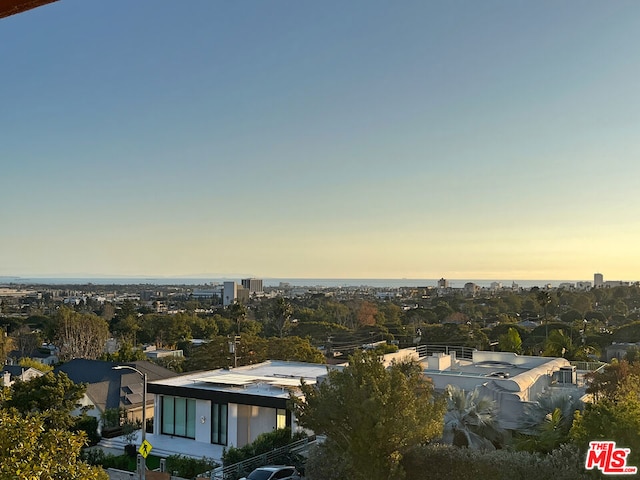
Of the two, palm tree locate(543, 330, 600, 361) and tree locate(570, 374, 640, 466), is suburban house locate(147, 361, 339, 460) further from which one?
palm tree locate(543, 330, 600, 361)

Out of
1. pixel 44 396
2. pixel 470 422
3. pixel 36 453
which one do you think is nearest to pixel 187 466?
pixel 44 396

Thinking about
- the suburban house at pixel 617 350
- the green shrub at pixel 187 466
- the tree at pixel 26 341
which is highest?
the suburban house at pixel 617 350

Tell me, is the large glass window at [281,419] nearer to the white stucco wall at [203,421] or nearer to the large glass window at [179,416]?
the white stucco wall at [203,421]

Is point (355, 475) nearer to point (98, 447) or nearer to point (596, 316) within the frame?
point (98, 447)

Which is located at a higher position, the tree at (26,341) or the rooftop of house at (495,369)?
the rooftop of house at (495,369)

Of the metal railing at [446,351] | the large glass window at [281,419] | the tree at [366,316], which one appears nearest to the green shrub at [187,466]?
the large glass window at [281,419]

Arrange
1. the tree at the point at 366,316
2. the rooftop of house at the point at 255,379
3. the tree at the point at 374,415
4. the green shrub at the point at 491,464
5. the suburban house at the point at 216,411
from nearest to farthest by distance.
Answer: the green shrub at the point at 491,464, the tree at the point at 374,415, the suburban house at the point at 216,411, the rooftop of house at the point at 255,379, the tree at the point at 366,316
